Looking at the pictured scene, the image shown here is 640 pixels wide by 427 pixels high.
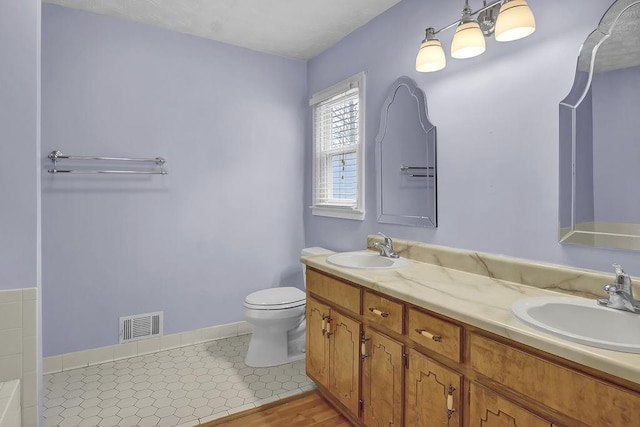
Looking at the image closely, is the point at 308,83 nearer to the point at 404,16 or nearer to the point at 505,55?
the point at 404,16

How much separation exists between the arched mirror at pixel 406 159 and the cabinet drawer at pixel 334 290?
629mm

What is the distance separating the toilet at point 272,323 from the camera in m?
2.44

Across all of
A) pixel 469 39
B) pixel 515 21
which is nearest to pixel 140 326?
pixel 469 39

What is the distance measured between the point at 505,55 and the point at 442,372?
1.42 metres

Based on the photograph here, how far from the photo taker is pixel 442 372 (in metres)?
1.30

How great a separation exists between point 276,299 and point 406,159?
1298 mm

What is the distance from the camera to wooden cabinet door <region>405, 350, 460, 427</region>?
125cm

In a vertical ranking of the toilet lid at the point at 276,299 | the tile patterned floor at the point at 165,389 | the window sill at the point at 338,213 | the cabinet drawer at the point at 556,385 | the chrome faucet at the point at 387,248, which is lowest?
the tile patterned floor at the point at 165,389

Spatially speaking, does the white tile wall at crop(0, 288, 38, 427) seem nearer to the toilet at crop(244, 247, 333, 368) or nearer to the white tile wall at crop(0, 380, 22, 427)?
the white tile wall at crop(0, 380, 22, 427)

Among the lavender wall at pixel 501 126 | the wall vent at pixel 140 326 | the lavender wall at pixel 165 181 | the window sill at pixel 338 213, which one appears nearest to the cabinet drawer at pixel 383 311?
the lavender wall at pixel 501 126

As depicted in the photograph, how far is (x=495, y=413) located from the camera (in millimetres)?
1119

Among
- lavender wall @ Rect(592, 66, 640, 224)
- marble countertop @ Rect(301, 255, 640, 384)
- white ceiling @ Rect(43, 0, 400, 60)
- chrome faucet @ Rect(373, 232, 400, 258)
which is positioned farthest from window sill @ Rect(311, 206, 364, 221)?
lavender wall @ Rect(592, 66, 640, 224)

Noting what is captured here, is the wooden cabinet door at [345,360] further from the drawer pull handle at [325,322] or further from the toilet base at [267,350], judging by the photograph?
the toilet base at [267,350]

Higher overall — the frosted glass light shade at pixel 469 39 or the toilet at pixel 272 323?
the frosted glass light shade at pixel 469 39
